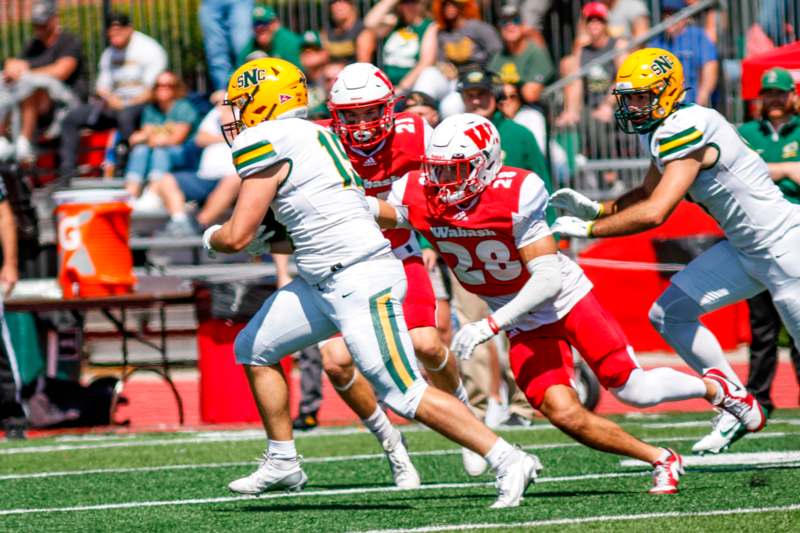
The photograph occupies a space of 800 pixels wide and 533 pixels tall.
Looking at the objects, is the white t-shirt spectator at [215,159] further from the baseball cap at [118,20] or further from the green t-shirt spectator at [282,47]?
the baseball cap at [118,20]

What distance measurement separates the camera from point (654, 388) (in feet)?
20.5

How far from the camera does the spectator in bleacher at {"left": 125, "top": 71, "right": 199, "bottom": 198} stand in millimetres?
12781

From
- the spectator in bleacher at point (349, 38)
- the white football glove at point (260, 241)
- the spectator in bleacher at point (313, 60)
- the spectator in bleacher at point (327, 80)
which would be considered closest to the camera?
the white football glove at point (260, 241)

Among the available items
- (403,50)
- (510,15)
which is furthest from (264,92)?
(510,15)

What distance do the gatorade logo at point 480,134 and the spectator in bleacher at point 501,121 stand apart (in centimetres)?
286

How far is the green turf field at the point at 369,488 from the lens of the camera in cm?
544

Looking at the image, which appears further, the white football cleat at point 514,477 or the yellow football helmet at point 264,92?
the yellow football helmet at point 264,92

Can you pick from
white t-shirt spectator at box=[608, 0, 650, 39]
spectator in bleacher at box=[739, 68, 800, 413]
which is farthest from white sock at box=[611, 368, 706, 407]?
white t-shirt spectator at box=[608, 0, 650, 39]

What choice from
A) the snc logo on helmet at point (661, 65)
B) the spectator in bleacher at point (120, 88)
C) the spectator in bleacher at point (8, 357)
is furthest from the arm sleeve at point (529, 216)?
the spectator in bleacher at point (120, 88)

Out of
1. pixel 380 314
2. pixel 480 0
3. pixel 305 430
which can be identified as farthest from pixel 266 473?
pixel 480 0

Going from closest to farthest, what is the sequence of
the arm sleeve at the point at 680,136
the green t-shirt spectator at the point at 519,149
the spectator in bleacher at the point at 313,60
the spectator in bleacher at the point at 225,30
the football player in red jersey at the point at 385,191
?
the arm sleeve at the point at 680,136
the football player in red jersey at the point at 385,191
the green t-shirt spectator at the point at 519,149
the spectator in bleacher at the point at 313,60
the spectator in bleacher at the point at 225,30

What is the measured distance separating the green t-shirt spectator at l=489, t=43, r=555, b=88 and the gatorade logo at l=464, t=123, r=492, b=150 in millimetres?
6168

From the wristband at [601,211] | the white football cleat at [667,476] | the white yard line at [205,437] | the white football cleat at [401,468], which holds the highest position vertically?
the wristband at [601,211]

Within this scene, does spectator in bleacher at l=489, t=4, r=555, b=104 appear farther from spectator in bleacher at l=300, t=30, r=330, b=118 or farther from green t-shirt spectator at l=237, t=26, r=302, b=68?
green t-shirt spectator at l=237, t=26, r=302, b=68
